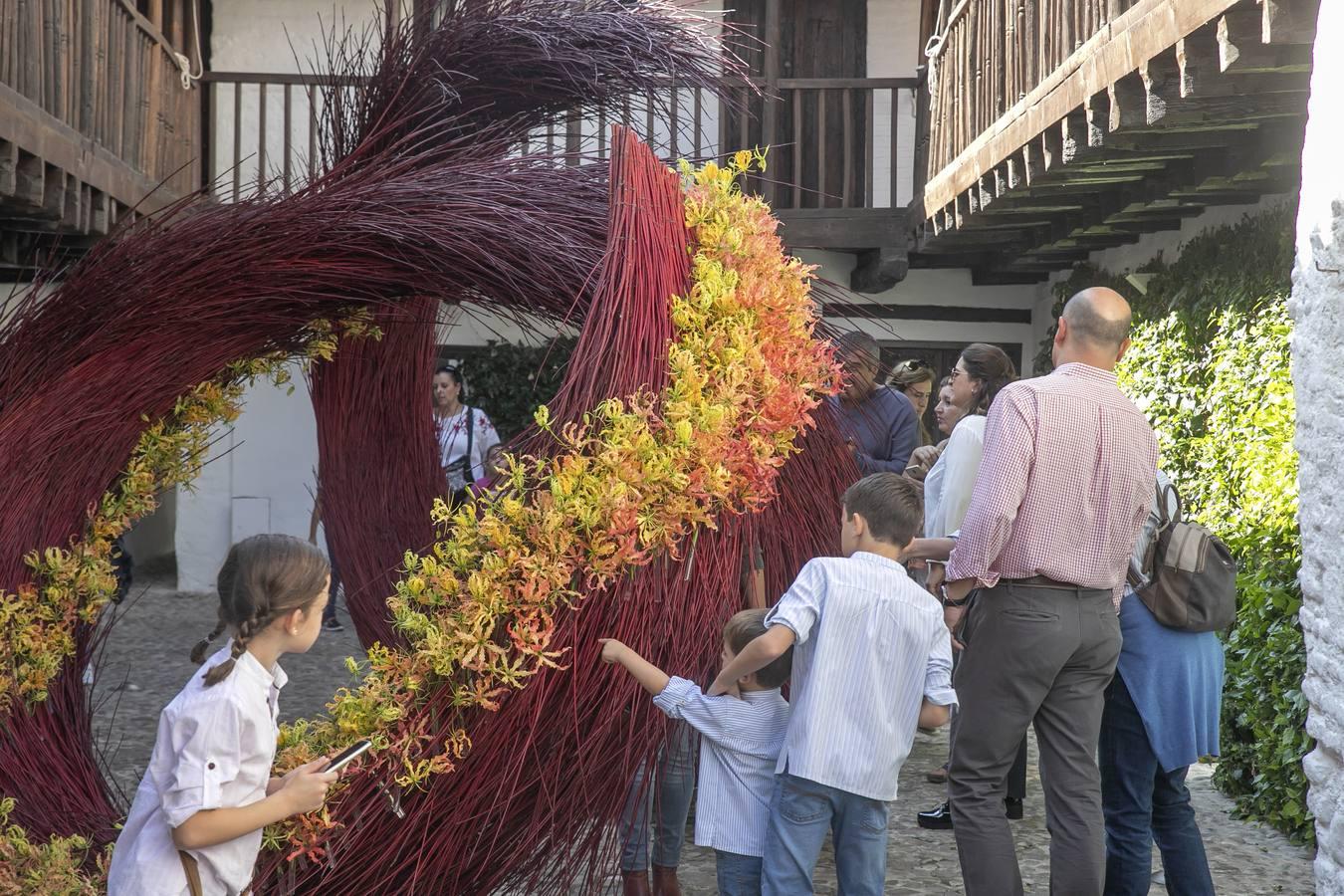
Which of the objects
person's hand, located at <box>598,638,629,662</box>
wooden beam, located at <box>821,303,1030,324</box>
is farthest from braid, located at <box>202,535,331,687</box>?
wooden beam, located at <box>821,303,1030,324</box>

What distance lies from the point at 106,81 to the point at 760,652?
556cm

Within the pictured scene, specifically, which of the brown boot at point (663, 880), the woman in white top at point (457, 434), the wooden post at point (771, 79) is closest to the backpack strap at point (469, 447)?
the woman in white top at point (457, 434)

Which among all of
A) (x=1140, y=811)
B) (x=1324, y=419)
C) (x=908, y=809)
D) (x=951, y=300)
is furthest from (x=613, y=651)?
(x=951, y=300)

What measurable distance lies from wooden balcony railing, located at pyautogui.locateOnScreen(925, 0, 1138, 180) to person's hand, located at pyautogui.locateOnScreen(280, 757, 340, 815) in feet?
13.0

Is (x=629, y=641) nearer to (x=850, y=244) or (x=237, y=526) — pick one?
(x=850, y=244)

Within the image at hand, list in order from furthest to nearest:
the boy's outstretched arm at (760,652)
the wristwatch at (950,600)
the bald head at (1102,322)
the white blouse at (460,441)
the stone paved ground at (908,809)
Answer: the white blouse at (460,441), the stone paved ground at (908,809), the wristwatch at (950,600), the bald head at (1102,322), the boy's outstretched arm at (760,652)

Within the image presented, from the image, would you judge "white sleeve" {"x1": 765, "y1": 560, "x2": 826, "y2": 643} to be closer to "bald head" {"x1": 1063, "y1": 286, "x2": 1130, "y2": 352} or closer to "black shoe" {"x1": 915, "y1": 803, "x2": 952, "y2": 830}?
"bald head" {"x1": 1063, "y1": 286, "x2": 1130, "y2": 352}

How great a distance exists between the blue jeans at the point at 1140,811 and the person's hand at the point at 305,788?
1936 millimetres

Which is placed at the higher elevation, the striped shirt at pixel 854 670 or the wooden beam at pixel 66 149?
the wooden beam at pixel 66 149

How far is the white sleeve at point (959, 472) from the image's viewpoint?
3.77 meters

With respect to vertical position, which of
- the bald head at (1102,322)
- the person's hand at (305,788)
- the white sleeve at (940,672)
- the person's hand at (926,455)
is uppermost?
the bald head at (1102,322)

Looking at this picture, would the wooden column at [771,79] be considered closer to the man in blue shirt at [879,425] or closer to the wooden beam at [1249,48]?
the man in blue shirt at [879,425]

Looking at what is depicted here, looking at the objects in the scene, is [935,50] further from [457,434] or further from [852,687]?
[852,687]

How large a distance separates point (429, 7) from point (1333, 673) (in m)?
2.98
